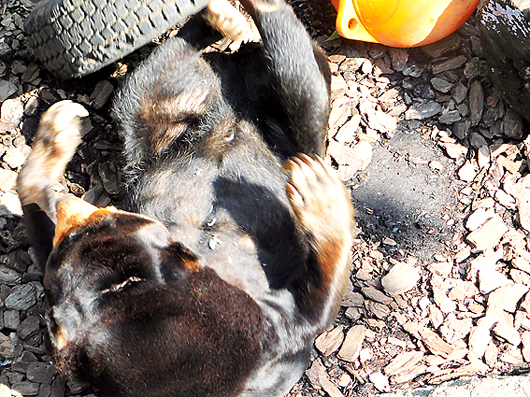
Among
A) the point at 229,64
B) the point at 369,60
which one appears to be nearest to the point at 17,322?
the point at 229,64

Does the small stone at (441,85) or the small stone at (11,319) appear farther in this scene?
the small stone at (441,85)

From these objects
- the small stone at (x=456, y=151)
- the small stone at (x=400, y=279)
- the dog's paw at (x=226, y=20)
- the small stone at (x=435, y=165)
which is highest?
the dog's paw at (x=226, y=20)

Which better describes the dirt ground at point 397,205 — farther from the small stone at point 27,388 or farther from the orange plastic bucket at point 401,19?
the orange plastic bucket at point 401,19

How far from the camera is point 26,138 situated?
11.8 feet

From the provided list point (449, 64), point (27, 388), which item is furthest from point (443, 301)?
point (27, 388)

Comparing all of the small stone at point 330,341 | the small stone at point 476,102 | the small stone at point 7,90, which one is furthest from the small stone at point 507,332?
the small stone at point 7,90

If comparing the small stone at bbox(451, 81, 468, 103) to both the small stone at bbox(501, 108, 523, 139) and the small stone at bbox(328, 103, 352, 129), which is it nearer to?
the small stone at bbox(501, 108, 523, 139)

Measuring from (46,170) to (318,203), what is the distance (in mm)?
1460

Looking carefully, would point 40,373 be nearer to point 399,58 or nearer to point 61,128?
point 61,128

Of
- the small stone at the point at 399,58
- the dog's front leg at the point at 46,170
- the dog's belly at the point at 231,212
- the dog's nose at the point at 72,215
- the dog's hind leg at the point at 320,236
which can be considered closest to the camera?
the dog's nose at the point at 72,215

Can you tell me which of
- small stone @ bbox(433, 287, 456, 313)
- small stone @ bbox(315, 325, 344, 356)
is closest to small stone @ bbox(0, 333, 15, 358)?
small stone @ bbox(315, 325, 344, 356)

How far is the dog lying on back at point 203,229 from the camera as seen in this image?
242cm

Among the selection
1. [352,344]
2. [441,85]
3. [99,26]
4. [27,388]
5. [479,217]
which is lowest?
[352,344]

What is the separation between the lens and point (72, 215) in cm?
254
